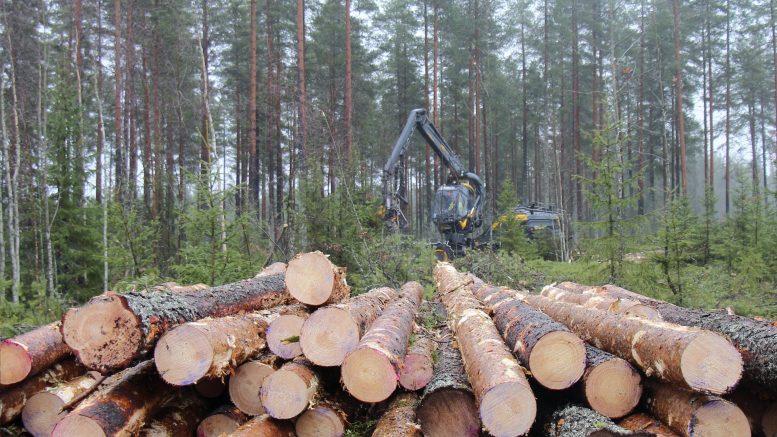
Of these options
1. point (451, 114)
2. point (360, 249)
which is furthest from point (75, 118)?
point (451, 114)

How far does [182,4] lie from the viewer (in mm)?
18516

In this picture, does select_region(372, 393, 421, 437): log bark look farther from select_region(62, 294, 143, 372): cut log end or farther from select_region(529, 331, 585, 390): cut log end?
select_region(62, 294, 143, 372): cut log end

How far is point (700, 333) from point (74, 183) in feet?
39.2

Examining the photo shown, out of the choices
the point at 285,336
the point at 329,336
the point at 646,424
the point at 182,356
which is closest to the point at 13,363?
the point at 182,356

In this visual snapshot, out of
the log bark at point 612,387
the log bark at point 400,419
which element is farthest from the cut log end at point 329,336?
the log bark at point 612,387

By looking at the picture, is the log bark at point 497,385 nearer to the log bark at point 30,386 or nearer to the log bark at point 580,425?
the log bark at point 580,425

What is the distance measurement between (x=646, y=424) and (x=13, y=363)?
4.70 meters

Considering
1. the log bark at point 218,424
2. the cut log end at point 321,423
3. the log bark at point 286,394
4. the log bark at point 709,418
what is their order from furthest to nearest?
the log bark at point 218,424 → the cut log end at point 321,423 → the log bark at point 286,394 → the log bark at point 709,418

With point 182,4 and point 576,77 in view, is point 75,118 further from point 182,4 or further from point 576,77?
point 576,77

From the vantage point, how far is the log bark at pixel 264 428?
332 cm

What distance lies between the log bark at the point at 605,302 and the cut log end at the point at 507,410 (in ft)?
5.25

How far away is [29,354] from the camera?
403 cm

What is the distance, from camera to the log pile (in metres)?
2.93

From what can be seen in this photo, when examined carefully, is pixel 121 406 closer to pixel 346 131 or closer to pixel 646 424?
pixel 646 424
